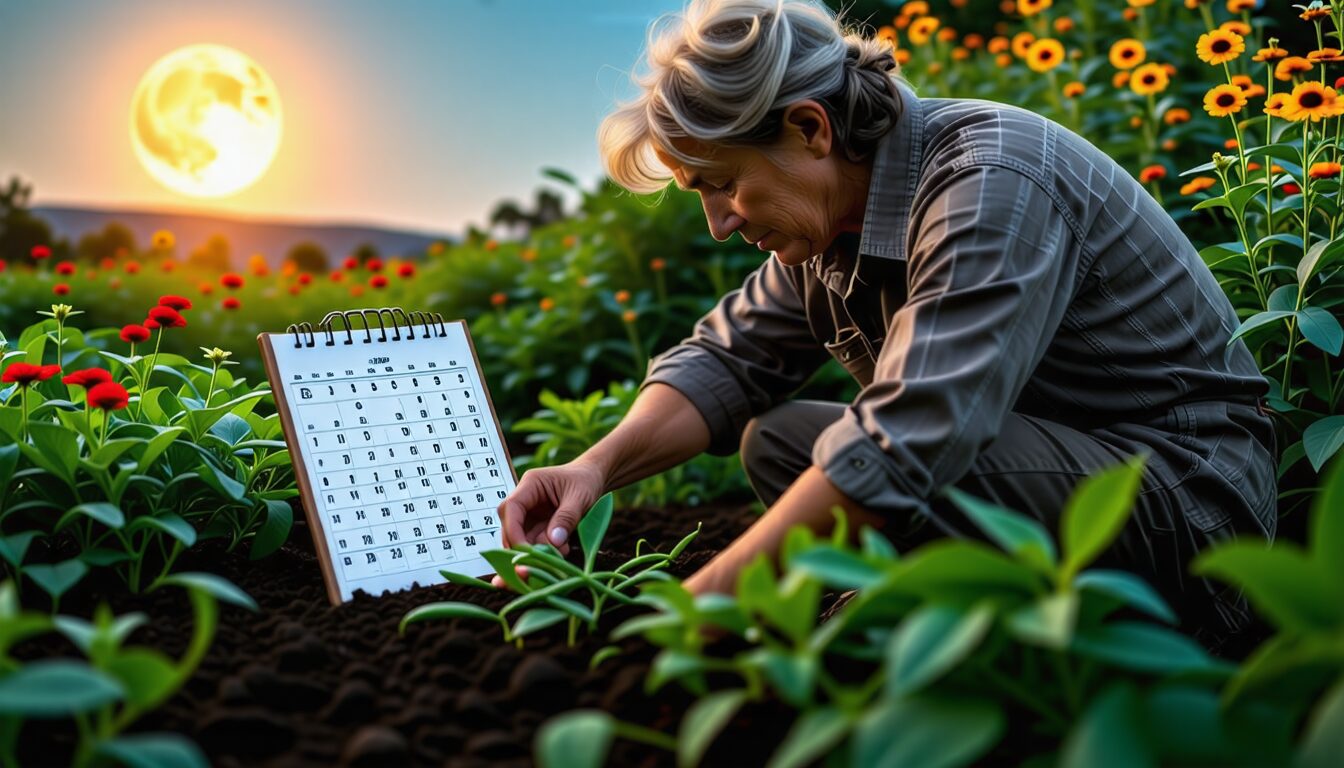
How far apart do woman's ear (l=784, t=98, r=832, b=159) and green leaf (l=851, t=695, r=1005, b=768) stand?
1.07 metres

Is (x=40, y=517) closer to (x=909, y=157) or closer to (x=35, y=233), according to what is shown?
(x=909, y=157)

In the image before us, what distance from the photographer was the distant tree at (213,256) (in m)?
6.91

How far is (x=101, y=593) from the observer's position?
188 centimetres

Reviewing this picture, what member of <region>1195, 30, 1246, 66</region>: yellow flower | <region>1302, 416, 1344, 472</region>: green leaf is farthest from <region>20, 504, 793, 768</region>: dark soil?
<region>1195, 30, 1246, 66</region>: yellow flower

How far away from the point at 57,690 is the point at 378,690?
1.65 feet

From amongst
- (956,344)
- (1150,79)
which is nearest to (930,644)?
Answer: (956,344)

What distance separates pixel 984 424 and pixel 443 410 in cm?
112

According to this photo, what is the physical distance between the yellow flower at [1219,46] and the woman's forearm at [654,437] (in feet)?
4.36

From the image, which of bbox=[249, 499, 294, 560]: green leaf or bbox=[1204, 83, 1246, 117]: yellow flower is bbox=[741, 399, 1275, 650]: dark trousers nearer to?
bbox=[1204, 83, 1246, 117]: yellow flower

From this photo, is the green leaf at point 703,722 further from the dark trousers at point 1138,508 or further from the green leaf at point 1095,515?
the dark trousers at point 1138,508

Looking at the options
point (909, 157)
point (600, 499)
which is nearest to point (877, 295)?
point (909, 157)

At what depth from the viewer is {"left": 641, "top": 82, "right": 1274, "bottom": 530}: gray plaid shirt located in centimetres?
155

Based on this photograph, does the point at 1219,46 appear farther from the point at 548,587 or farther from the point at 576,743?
the point at 576,743

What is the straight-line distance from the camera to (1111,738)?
1068mm
